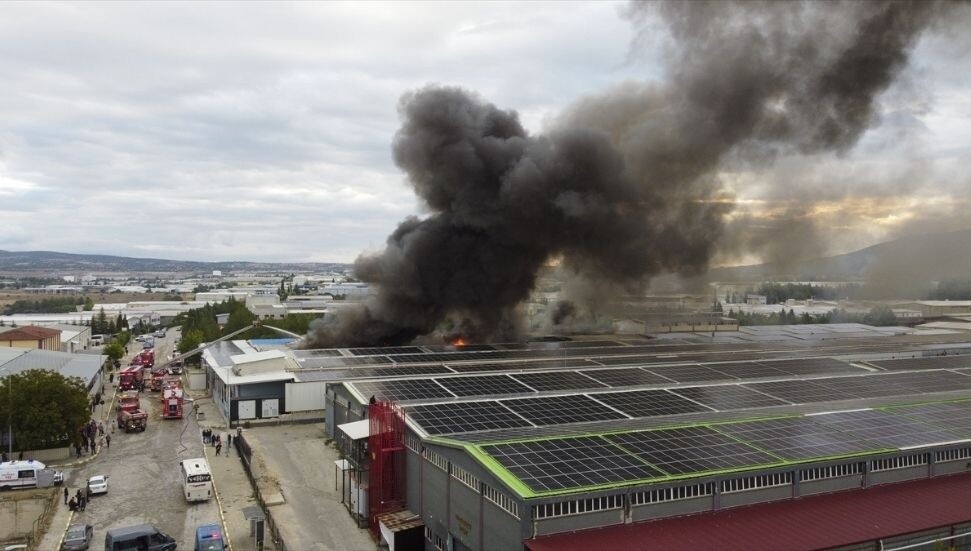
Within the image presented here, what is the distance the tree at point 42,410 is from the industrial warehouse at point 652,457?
1190cm

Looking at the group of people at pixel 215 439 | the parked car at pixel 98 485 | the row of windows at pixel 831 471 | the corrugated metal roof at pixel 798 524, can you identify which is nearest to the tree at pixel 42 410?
the group of people at pixel 215 439

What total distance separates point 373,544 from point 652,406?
12645mm

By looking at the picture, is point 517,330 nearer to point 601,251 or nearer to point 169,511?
point 601,251

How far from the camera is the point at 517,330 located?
187 feet

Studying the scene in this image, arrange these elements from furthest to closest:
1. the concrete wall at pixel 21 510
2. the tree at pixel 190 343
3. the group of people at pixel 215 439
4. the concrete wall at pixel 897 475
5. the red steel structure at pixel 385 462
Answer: the tree at pixel 190 343 < the group of people at pixel 215 439 < the red steel structure at pixel 385 462 < the concrete wall at pixel 21 510 < the concrete wall at pixel 897 475

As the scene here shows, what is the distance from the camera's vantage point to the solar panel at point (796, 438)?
22.6 meters

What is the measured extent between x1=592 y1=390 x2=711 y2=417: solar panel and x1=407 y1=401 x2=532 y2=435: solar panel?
4851mm

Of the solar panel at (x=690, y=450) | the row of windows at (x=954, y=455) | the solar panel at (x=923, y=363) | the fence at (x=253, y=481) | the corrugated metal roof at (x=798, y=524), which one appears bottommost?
the fence at (x=253, y=481)

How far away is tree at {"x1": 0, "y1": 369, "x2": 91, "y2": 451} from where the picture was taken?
32438mm

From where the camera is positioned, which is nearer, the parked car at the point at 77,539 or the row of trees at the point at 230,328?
the parked car at the point at 77,539

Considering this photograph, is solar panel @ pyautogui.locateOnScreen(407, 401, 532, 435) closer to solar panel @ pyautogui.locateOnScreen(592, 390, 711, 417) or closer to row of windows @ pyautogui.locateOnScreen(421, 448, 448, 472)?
row of windows @ pyautogui.locateOnScreen(421, 448, 448, 472)

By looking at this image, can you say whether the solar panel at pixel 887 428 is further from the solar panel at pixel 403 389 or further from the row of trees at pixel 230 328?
the row of trees at pixel 230 328

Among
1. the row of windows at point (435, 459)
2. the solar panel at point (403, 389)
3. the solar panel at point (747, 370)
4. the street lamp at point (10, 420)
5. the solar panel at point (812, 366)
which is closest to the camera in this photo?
the row of windows at point (435, 459)

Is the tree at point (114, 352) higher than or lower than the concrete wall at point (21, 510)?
higher
